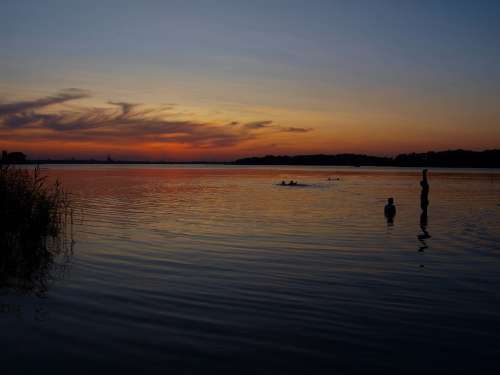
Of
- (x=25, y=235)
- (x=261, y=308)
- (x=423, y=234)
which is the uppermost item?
(x=25, y=235)

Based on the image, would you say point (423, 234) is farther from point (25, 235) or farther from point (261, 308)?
point (25, 235)

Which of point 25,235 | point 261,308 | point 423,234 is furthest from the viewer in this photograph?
point 423,234

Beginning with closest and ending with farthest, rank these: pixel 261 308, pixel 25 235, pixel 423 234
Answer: pixel 261 308
pixel 25 235
pixel 423 234

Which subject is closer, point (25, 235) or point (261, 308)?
point (261, 308)

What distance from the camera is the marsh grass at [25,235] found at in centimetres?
1301

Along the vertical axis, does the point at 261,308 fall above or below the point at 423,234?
above

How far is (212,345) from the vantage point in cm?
782

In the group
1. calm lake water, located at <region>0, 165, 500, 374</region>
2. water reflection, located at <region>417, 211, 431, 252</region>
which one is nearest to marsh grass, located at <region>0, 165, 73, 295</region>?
calm lake water, located at <region>0, 165, 500, 374</region>

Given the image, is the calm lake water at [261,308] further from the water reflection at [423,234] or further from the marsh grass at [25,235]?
the marsh grass at [25,235]

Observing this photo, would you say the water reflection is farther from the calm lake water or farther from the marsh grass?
the marsh grass

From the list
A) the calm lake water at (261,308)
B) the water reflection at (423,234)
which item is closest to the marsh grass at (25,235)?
the calm lake water at (261,308)

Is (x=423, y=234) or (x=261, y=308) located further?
(x=423, y=234)

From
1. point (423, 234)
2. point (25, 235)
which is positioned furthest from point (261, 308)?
point (423, 234)

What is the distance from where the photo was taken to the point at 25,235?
17.0 m
